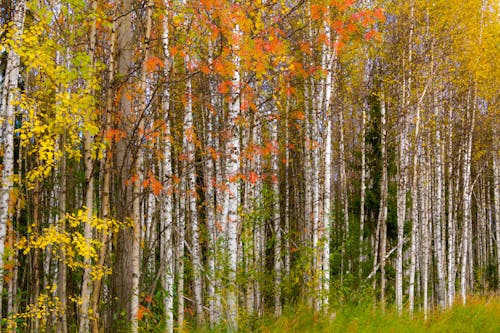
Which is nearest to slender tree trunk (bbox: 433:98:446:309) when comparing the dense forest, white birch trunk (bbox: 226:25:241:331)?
the dense forest

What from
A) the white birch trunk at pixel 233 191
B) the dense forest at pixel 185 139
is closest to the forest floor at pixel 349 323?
the dense forest at pixel 185 139

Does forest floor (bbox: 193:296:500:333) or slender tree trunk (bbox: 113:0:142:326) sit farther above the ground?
slender tree trunk (bbox: 113:0:142:326)

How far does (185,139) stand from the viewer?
11359 mm

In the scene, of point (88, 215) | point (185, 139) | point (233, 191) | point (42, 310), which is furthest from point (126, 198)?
point (185, 139)

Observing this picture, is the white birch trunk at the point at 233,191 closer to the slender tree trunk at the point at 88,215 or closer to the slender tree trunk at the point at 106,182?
the slender tree trunk at the point at 106,182

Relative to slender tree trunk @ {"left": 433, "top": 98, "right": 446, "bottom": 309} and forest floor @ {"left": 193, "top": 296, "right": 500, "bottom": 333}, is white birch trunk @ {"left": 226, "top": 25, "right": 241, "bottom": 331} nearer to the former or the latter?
forest floor @ {"left": 193, "top": 296, "right": 500, "bottom": 333}

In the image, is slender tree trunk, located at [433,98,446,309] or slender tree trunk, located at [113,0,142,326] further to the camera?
slender tree trunk, located at [433,98,446,309]

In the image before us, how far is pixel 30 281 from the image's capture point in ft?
40.5

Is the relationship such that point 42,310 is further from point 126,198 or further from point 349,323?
point 349,323

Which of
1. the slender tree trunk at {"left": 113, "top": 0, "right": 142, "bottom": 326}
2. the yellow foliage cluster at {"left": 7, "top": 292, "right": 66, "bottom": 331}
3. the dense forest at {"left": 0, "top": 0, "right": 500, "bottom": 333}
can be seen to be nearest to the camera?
the slender tree trunk at {"left": 113, "top": 0, "right": 142, "bottom": 326}

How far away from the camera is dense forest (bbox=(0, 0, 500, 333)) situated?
6613mm

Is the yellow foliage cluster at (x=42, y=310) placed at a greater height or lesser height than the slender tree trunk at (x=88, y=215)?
lesser

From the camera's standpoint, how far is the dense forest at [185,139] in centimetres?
661

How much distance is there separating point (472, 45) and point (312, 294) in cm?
1029
